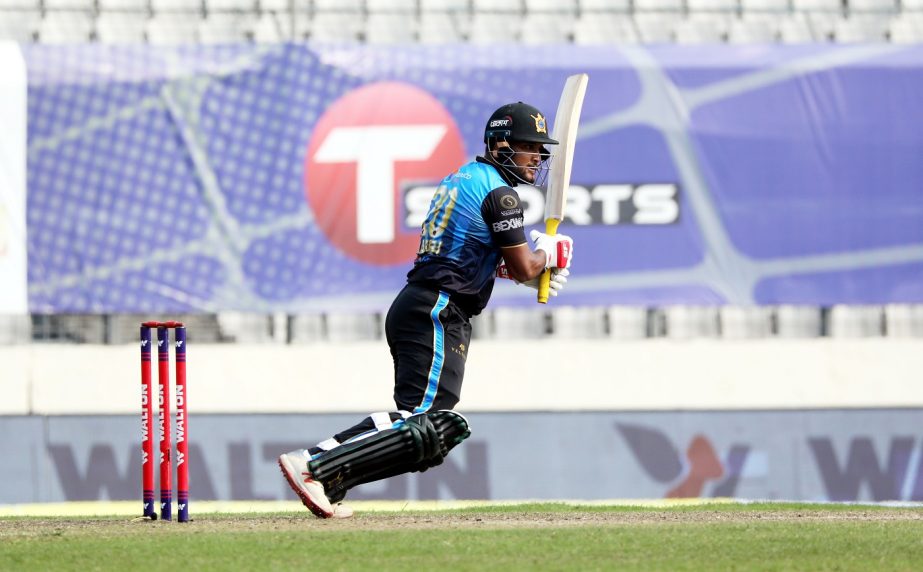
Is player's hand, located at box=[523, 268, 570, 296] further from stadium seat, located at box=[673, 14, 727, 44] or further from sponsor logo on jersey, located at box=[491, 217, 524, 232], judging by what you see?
stadium seat, located at box=[673, 14, 727, 44]

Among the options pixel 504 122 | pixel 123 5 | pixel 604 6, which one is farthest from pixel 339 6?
pixel 504 122

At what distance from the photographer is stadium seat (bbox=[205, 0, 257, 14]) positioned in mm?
13984

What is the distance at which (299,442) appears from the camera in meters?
12.8

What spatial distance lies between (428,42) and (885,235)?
4.38 metres

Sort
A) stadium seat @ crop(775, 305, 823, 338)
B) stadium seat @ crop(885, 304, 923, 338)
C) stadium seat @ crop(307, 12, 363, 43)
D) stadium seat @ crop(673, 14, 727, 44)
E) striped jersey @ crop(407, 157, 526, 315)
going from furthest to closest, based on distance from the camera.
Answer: stadium seat @ crop(307, 12, 363, 43) → stadium seat @ crop(673, 14, 727, 44) → stadium seat @ crop(885, 304, 923, 338) → stadium seat @ crop(775, 305, 823, 338) → striped jersey @ crop(407, 157, 526, 315)

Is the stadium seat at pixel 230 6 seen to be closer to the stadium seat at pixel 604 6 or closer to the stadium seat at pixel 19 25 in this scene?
the stadium seat at pixel 19 25

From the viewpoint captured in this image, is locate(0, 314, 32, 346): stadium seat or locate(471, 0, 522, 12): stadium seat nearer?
locate(0, 314, 32, 346): stadium seat

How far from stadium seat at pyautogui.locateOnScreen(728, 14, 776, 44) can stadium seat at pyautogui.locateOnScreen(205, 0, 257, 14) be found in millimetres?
4396

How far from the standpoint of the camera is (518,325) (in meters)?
13.4

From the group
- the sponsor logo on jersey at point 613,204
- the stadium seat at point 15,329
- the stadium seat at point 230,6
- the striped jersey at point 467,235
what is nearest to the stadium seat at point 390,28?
the stadium seat at point 230,6

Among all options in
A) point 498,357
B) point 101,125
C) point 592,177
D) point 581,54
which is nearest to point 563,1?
point 581,54

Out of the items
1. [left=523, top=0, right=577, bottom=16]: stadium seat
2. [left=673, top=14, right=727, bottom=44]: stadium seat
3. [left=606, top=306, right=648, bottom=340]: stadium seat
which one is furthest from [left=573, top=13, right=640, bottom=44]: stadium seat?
[left=606, top=306, right=648, bottom=340]: stadium seat

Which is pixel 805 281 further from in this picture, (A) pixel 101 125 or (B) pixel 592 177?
(A) pixel 101 125

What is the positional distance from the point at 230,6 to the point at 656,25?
394cm
